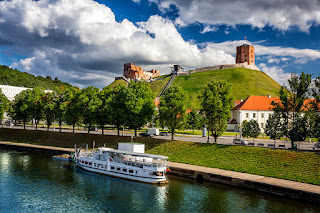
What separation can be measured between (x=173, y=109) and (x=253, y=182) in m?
29.3

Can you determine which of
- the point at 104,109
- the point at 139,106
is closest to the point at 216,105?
the point at 139,106

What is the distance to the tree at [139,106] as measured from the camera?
6625 centimetres

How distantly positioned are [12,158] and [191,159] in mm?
38897

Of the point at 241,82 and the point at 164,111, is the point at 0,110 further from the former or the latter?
the point at 241,82

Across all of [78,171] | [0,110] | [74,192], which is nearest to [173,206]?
[74,192]

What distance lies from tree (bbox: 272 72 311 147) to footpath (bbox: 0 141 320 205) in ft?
44.9

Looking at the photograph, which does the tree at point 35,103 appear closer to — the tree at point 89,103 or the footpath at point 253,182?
the tree at point 89,103

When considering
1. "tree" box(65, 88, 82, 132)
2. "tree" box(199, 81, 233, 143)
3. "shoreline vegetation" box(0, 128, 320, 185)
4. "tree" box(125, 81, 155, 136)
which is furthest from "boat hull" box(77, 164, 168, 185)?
"tree" box(65, 88, 82, 132)

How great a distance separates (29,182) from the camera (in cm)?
3991

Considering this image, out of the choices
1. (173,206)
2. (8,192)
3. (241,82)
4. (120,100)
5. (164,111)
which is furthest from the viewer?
(241,82)

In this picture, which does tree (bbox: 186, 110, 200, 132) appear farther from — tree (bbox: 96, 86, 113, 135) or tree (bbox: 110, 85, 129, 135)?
tree (bbox: 110, 85, 129, 135)

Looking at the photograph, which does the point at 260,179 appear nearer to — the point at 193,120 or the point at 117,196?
the point at 117,196

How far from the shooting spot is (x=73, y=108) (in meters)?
77.4

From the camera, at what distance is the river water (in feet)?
102
